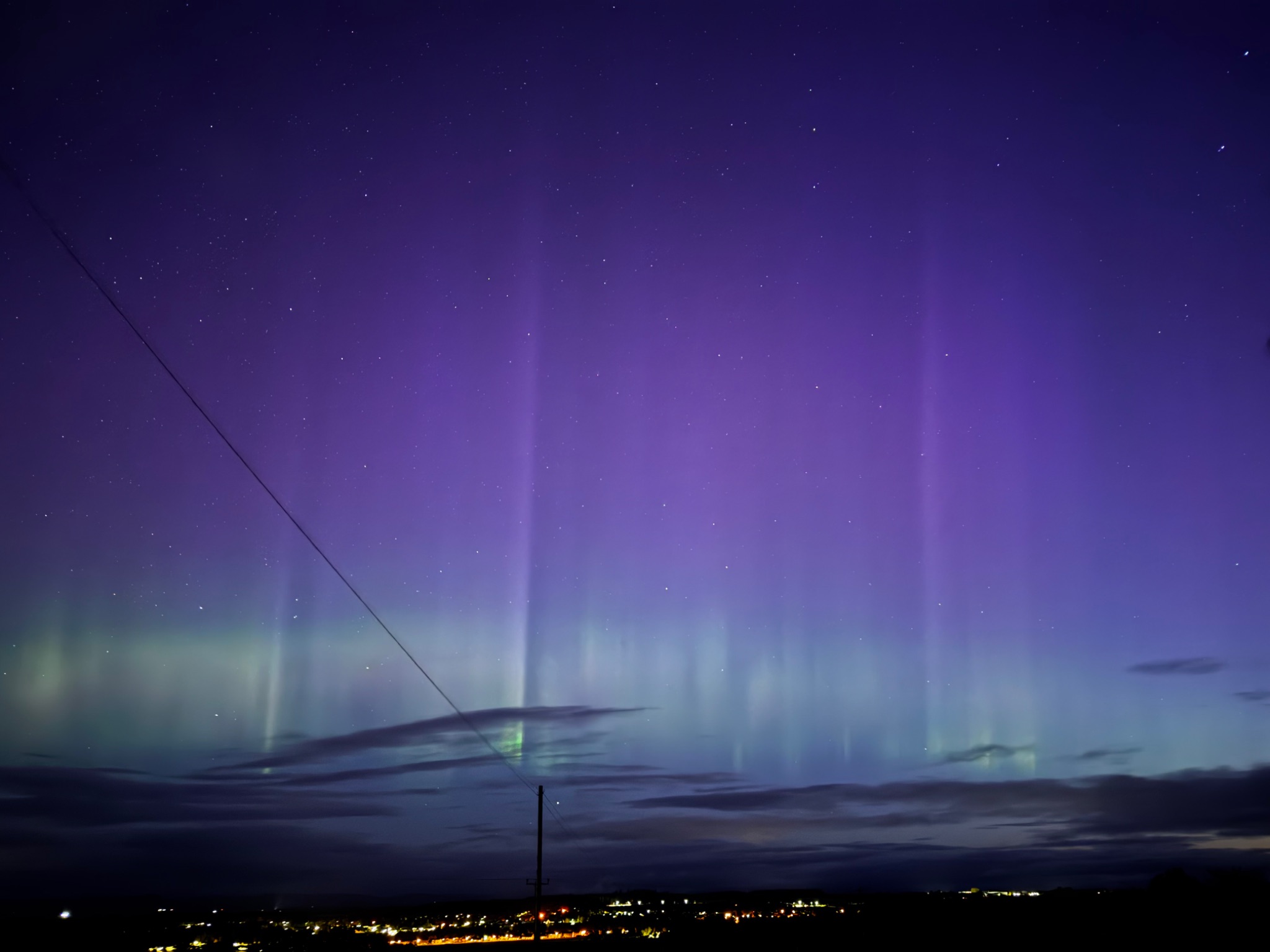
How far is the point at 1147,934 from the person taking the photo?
88.5 meters

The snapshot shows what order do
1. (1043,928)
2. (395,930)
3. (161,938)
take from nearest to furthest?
(1043,928), (161,938), (395,930)

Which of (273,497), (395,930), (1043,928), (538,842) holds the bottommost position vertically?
(395,930)

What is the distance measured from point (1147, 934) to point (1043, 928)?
2530 cm

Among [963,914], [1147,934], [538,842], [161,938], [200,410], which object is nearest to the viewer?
[200,410]

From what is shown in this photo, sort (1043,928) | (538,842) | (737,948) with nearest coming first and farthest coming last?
(538,842) → (737,948) → (1043,928)

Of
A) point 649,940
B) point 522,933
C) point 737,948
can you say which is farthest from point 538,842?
point 522,933

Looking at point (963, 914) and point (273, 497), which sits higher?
point (273, 497)

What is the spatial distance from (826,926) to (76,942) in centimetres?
9600

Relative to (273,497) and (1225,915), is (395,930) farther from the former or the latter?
(273,497)

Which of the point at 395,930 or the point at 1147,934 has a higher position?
the point at 1147,934

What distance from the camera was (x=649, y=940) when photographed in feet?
384

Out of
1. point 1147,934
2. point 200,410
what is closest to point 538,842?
point 200,410

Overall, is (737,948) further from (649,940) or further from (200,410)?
(200,410)

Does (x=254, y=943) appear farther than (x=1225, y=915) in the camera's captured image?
Yes
